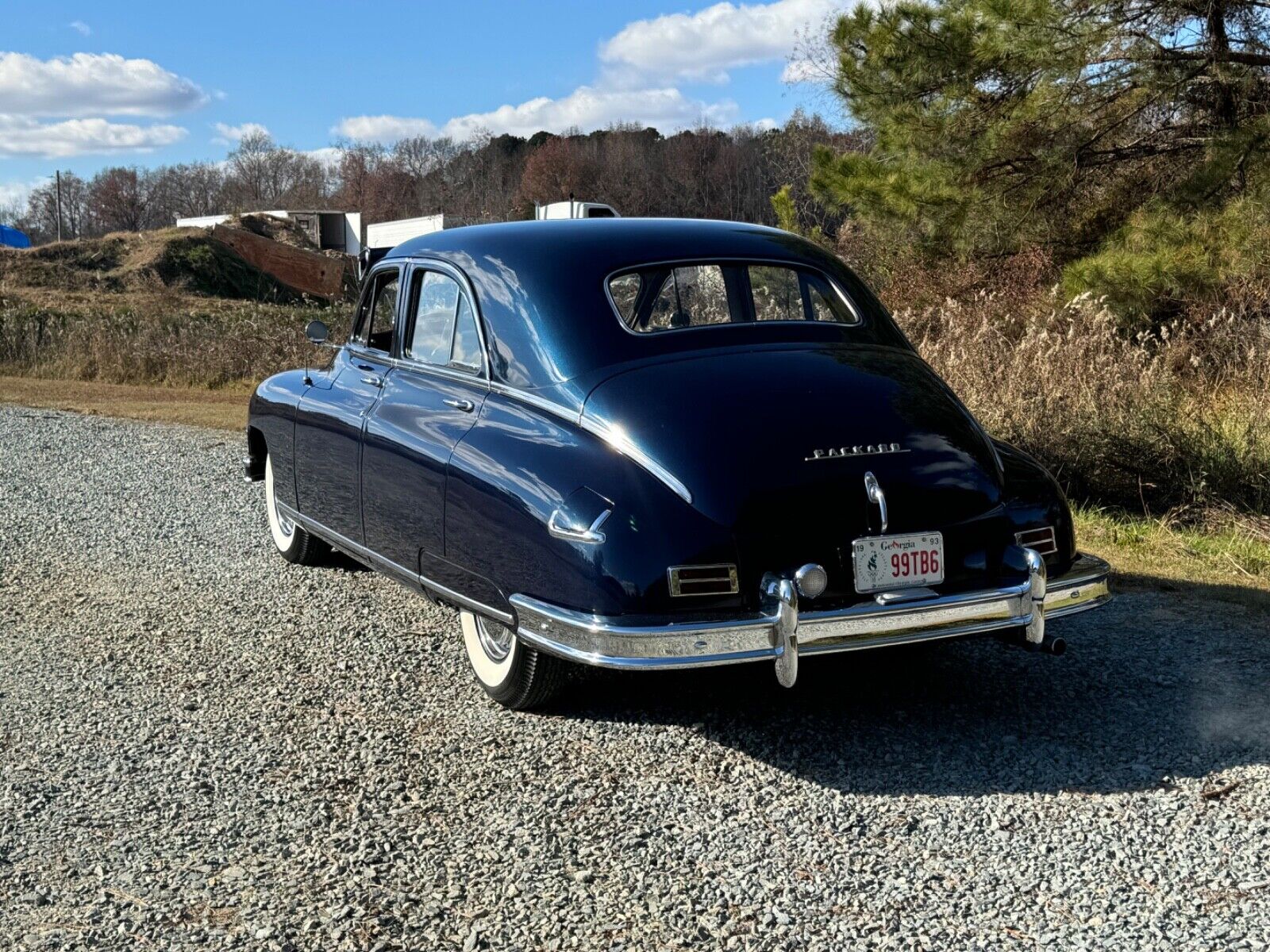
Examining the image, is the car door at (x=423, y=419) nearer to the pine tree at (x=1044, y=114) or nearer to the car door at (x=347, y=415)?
the car door at (x=347, y=415)

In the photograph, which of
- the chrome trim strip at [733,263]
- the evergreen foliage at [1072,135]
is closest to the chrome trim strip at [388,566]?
the chrome trim strip at [733,263]

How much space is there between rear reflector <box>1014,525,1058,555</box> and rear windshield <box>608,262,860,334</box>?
1.21 m

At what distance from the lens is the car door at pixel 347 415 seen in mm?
5586

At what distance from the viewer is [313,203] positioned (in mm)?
102000

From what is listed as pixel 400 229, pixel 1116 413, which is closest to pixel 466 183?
pixel 400 229

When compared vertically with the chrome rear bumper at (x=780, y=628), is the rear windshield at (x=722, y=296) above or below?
above

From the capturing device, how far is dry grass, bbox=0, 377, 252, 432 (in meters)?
14.2

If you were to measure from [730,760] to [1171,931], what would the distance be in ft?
4.99

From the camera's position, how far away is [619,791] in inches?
157

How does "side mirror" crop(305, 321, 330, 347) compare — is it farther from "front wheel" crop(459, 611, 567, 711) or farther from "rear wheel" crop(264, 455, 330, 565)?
"front wheel" crop(459, 611, 567, 711)

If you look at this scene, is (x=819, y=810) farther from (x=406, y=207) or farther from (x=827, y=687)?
(x=406, y=207)

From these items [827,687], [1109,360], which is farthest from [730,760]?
[1109,360]

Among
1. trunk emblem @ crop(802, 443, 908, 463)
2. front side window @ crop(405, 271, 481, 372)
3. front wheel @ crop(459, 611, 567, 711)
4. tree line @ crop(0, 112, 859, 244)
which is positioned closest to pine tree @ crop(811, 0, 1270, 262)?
front side window @ crop(405, 271, 481, 372)

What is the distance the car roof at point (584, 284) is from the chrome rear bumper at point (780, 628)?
0.97 m
